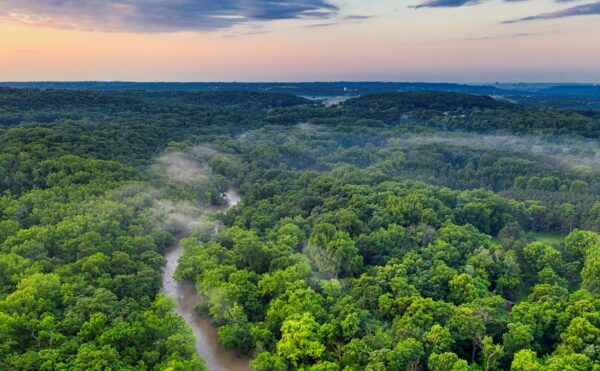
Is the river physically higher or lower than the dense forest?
lower

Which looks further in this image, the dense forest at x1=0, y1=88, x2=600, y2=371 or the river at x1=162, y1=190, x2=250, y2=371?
the river at x1=162, y1=190, x2=250, y2=371

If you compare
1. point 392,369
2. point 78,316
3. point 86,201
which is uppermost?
point 86,201

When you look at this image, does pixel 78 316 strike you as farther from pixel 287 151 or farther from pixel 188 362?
pixel 287 151

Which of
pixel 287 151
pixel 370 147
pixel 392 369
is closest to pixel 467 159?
pixel 370 147

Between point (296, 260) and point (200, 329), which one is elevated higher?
point (296, 260)

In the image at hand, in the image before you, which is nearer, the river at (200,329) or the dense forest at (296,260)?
the dense forest at (296,260)
